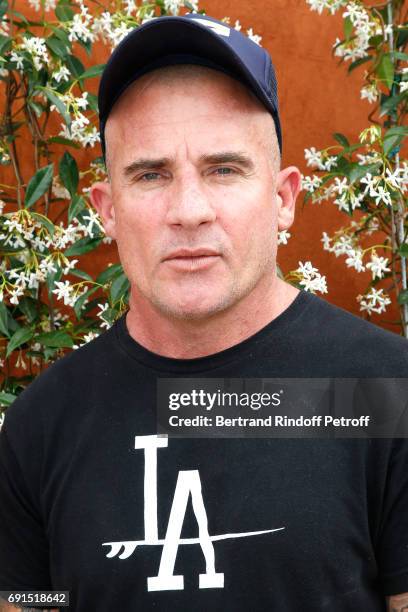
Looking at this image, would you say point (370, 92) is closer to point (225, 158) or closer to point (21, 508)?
point (225, 158)

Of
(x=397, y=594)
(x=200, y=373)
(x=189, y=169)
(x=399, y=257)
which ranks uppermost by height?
(x=399, y=257)

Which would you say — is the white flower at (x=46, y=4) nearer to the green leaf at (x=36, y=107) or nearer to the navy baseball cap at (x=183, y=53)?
the green leaf at (x=36, y=107)

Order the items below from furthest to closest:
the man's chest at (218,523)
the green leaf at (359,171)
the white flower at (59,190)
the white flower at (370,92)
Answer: the white flower at (59,190) < the white flower at (370,92) < the green leaf at (359,171) < the man's chest at (218,523)

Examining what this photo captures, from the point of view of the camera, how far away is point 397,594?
153 cm

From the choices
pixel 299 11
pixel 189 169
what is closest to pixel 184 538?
pixel 189 169

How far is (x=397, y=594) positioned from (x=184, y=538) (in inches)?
13.8

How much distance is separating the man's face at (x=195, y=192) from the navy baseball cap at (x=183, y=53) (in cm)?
2

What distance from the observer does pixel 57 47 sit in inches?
100

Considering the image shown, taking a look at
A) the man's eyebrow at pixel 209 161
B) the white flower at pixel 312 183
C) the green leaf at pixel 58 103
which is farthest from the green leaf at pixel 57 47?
the man's eyebrow at pixel 209 161

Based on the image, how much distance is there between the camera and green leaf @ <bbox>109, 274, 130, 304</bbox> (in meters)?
2.43

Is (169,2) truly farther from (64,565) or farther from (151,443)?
(64,565)

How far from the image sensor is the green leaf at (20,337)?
2.55 metres

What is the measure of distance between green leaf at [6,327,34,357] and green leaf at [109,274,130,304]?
29cm

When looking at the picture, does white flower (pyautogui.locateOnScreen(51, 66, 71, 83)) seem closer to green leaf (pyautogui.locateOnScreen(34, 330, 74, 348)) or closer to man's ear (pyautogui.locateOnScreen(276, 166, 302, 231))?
green leaf (pyautogui.locateOnScreen(34, 330, 74, 348))
